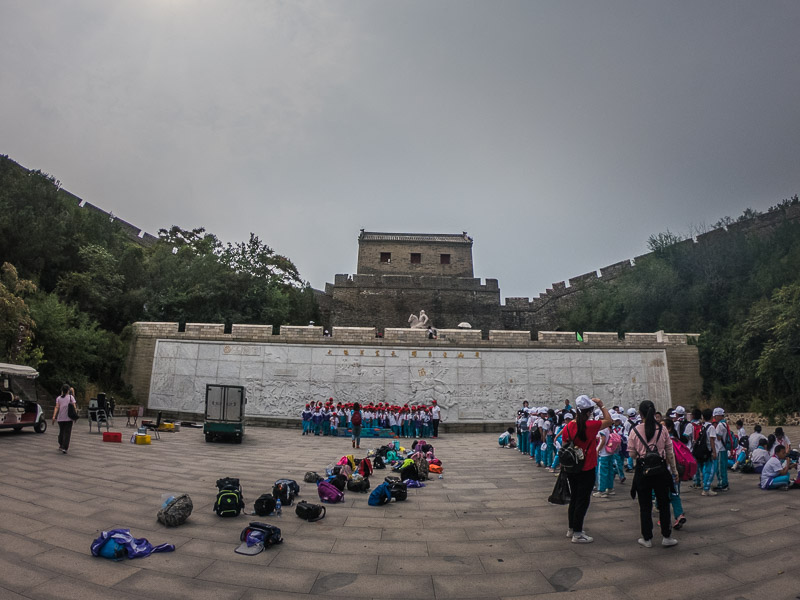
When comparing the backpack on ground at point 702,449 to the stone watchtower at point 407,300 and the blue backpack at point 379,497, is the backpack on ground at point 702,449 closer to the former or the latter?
the blue backpack at point 379,497

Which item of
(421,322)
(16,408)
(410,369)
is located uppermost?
(421,322)

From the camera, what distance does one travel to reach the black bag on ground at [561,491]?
6062 mm

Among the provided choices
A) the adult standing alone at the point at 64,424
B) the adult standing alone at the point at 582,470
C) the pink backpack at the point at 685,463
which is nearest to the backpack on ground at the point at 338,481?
the adult standing alone at the point at 582,470

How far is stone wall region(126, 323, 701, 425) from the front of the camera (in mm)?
19359

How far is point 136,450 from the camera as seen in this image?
10.2 m

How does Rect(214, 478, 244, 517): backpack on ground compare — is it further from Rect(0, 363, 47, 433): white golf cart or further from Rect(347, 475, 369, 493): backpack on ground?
Rect(0, 363, 47, 433): white golf cart

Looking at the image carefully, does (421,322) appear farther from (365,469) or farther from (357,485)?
(357,485)

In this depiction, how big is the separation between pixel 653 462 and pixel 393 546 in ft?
9.30

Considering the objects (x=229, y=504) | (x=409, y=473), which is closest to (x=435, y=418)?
(x=409, y=473)

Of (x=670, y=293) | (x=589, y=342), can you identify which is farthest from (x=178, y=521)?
(x=670, y=293)

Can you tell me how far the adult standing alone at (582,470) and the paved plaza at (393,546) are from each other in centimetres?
22

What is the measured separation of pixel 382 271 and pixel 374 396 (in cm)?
1658

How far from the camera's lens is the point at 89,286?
20922mm

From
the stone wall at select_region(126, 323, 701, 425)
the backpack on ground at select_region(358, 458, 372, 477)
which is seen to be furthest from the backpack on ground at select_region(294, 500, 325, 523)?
the stone wall at select_region(126, 323, 701, 425)
